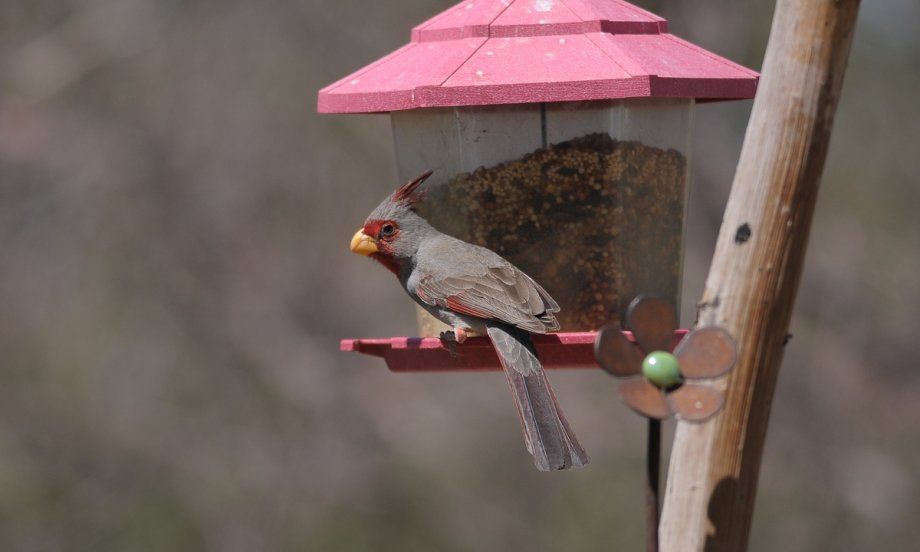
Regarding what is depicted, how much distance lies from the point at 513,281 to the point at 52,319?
22.3ft

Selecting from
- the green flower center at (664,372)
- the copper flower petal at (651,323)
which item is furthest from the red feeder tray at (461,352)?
the green flower center at (664,372)

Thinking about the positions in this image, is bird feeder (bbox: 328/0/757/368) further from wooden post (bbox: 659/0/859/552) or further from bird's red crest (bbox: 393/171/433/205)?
wooden post (bbox: 659/0/859/552)

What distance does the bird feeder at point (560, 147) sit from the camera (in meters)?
3.52

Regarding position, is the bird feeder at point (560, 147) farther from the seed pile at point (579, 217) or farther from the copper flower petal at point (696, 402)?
the copper flower petal at point (696, 402)

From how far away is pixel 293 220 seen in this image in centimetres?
997

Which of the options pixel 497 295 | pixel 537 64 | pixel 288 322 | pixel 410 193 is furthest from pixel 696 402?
pixel 288 322

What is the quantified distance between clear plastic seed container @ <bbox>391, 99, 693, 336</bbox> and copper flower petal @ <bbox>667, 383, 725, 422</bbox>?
1377 millimetres

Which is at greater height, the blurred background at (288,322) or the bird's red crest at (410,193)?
the bird's red crest at (410,193)

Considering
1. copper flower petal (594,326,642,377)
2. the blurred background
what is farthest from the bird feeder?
the blurred background

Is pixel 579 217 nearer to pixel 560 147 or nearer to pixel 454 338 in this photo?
pixel 560 147

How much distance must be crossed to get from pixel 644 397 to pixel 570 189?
1.41 m

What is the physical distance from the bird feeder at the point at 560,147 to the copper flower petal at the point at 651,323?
102 cm

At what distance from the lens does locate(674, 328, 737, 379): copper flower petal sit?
7.65 feet

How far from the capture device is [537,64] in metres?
3.38
